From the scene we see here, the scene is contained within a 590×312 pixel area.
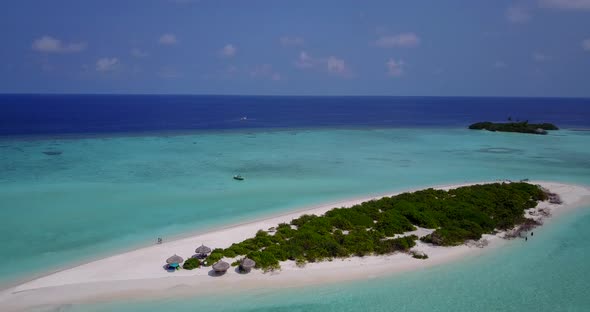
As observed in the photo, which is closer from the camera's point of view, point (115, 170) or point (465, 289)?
point (465, 289)

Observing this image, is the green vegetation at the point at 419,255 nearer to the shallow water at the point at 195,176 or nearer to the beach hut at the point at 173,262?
the shallow water at the point at 195,176

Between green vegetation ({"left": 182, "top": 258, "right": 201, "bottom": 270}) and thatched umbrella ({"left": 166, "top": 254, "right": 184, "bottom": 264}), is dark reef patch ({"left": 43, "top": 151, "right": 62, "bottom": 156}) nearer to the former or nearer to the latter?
thatched umbrella ({"left": 166, "top": 254, "right": 184, "bottom": 264})

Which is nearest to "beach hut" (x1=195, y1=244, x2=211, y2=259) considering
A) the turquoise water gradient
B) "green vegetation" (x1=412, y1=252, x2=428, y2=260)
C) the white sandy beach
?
the white sandy beach

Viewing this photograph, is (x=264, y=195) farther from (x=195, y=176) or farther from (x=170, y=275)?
(x=170, y=275)

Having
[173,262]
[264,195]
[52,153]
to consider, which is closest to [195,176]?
[264,195]

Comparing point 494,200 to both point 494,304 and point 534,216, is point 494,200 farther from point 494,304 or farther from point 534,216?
point 494,304

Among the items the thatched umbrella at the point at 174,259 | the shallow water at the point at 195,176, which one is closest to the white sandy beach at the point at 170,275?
the thatched umbrella at the point at 174,259

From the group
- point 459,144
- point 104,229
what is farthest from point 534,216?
point 459,144
